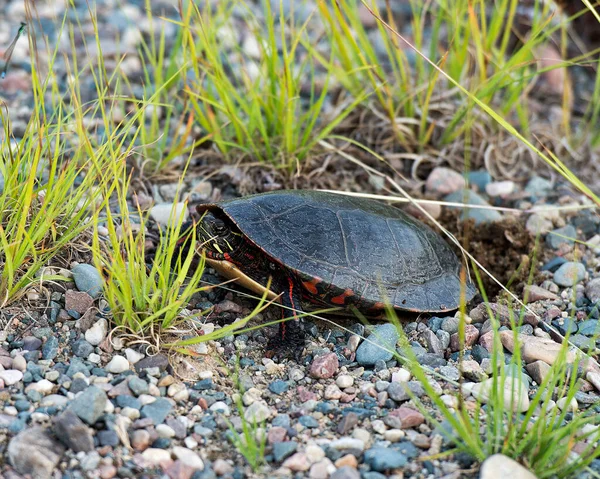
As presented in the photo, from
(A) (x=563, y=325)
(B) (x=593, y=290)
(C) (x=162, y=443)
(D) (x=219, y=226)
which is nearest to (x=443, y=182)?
(B) (x=593, y=290)

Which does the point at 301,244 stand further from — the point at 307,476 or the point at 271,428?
the point at 307,476

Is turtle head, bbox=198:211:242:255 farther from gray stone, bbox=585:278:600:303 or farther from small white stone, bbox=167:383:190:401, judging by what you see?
gray stone, bbox=585:278:600:303

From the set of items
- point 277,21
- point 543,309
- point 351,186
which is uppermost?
point 277,21

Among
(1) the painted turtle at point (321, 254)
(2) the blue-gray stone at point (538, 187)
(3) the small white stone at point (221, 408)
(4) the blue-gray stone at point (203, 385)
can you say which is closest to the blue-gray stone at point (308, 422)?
(3) the small white stone at point (221, 408)

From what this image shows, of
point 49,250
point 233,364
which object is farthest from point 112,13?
point 233,364

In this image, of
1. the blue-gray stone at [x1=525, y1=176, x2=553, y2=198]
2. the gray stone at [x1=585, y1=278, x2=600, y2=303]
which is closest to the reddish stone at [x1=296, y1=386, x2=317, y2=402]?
the gray stone at [x1=585, y1=278, x2=600, y2=303]

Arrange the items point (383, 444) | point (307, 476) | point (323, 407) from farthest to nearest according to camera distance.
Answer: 1. point (323, 407)
2. point (383, 444)
3. point (307, 476)

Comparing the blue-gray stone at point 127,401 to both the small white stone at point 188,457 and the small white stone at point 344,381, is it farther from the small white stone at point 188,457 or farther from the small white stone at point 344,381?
the small white stone at point 344,381
